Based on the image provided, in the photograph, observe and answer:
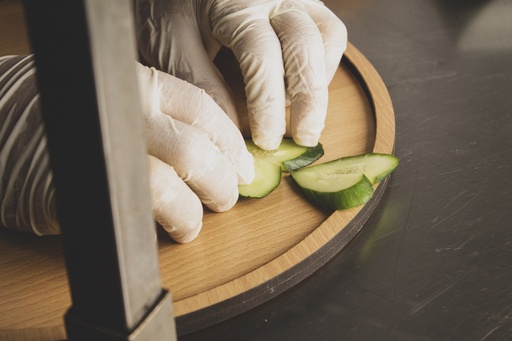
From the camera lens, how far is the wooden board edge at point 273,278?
0.75 metres

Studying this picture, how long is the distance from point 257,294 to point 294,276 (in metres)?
0.05

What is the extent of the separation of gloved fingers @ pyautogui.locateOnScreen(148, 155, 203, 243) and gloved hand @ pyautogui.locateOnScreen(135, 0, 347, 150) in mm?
201

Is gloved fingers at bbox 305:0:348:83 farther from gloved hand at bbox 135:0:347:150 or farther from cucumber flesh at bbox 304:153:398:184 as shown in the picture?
cucumber flesh at bbox 304:153:398:184

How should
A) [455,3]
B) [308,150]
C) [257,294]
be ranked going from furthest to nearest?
1. [455,3]
2. [308,150]
3. [257,294]

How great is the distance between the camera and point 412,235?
35.0 inches

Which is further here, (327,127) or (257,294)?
(327,127)

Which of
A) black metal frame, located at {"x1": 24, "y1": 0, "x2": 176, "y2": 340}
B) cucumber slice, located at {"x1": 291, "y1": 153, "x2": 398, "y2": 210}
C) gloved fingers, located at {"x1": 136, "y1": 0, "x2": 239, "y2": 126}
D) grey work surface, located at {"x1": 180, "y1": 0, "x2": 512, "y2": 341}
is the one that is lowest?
grey work surface, located at {"x1": 180, "y1": 0, "x2": 512, "y2": 341}

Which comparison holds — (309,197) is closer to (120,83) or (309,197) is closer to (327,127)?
(327,127)

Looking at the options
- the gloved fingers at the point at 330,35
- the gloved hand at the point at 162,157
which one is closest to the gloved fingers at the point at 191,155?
the gloved hand at the point at 162,157

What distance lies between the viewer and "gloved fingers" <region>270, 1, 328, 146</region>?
989mm

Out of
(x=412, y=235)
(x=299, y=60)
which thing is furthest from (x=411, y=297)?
(x=299, y=60)

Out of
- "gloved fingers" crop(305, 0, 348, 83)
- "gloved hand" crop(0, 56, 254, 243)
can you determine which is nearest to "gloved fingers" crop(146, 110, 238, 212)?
"gloved hand" crop(0, 56, 254, 243)

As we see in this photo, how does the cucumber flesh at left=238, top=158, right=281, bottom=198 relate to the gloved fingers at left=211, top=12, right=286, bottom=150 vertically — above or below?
below

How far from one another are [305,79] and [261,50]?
74 millimetres
